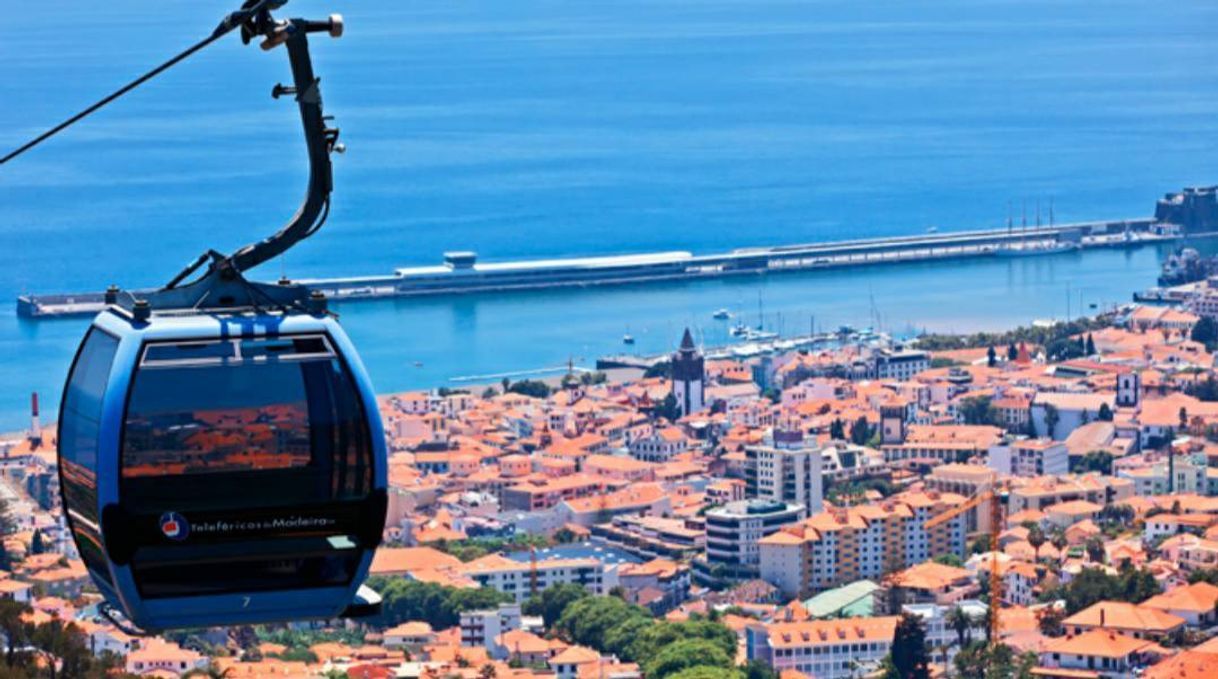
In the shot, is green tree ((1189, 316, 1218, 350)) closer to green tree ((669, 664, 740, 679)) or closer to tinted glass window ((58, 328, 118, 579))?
green tree ((669, 664, 740, 679))

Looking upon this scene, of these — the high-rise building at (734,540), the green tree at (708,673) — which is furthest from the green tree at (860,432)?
the green tree at (708,673)

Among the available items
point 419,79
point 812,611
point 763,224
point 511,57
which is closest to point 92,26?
point 511,57

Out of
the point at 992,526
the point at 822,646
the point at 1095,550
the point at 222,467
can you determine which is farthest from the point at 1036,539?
the point at 222,467

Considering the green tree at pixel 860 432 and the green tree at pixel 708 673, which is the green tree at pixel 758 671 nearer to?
the green tree at pixel 708 673

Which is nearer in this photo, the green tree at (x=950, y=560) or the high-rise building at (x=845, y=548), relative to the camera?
the high-rise building at (x=845, y=548)

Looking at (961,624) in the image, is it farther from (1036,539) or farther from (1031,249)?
(1031,249)

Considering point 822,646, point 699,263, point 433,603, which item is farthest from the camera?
point 699,263
